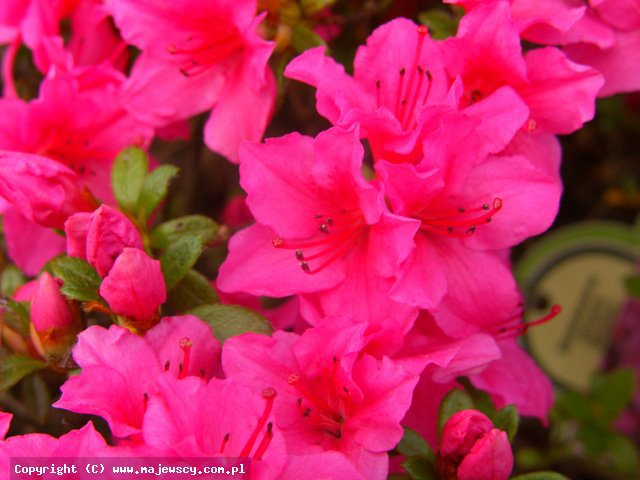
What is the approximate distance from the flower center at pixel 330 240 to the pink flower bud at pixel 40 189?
0.31 meters

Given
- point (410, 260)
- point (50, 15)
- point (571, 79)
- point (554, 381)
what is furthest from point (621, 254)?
point (50, 15)

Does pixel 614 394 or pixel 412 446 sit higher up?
pixel 412 446

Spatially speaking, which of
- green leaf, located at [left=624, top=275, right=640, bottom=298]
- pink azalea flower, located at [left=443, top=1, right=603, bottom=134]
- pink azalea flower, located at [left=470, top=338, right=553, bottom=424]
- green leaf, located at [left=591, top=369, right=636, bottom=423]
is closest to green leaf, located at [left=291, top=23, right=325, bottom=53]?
pink azalea flower, located at [left=443, top=1, right=603, bottom=134]

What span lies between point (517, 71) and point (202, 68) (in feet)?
1.68

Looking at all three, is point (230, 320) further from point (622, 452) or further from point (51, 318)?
point (622, 452)

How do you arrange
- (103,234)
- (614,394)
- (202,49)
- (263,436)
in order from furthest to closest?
(614,394) → (202,49) → (103,234) → (263,436)

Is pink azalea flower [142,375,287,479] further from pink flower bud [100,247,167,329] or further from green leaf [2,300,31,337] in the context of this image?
green leaf [2,300,31,337]

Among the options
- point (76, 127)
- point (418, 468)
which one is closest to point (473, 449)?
point (418, 468)

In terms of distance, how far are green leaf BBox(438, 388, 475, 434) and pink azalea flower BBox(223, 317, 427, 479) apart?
12 centimetres

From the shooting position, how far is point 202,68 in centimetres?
136

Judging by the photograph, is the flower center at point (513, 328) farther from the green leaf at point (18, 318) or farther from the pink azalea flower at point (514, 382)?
the green leaf at point (18, 318)

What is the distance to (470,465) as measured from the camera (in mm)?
1018

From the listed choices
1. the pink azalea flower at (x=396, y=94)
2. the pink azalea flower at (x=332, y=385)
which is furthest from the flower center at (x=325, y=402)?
the pink azalea flower at (x=396, y=94)

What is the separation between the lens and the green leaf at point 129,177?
1258 mm
